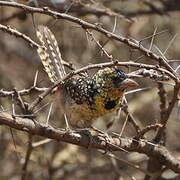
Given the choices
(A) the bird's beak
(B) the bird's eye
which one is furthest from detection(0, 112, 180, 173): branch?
(B) the bird's eye

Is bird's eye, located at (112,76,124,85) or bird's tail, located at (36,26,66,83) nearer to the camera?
bird's eye, located at (112,76,124,85)

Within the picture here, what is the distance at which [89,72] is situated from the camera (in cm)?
423

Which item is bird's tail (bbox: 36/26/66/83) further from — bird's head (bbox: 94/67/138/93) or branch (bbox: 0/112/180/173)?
branch (bbox: 0/112/180/173)

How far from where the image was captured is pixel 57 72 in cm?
364

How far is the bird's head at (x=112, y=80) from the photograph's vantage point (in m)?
3.28

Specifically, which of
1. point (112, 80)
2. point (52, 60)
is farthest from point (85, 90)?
point (52, 60)

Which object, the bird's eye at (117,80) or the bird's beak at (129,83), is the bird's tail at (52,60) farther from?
the bird's beak at (129,83)

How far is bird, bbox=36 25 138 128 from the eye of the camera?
3.36m

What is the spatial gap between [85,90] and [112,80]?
202mm

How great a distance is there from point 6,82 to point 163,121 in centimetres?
226

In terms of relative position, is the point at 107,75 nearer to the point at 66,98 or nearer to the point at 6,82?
the point at 66,98

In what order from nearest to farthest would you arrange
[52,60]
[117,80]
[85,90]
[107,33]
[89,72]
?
[107,33] < [117,80] < [85,90] < [52,60] < [89,72]

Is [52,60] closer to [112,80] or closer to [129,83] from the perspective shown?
[112,80]

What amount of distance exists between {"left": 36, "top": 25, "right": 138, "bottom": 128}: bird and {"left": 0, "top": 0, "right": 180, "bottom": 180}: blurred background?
50 cm
